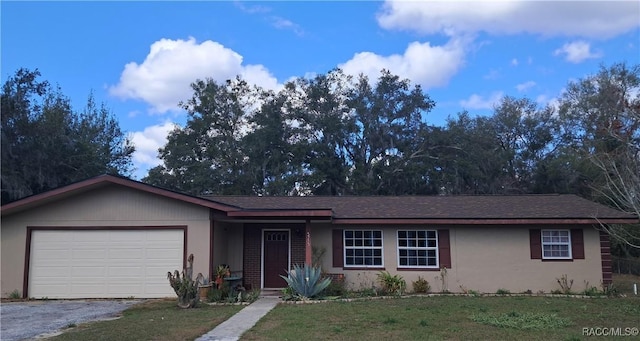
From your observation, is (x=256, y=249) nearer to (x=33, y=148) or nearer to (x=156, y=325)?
(x=156, y=325)

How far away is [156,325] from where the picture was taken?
1016 cm

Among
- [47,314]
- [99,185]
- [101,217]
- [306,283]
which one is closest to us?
[47,314]


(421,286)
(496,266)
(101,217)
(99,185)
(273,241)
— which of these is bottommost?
(421,286)

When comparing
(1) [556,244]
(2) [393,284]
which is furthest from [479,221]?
(2) [393,284]

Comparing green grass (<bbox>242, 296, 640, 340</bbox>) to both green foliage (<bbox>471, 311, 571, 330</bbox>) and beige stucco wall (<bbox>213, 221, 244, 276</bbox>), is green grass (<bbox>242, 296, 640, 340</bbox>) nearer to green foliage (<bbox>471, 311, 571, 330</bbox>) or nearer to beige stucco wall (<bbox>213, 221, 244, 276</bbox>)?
green foliage (<bbox>471, 311, 571, 330</bbox>)

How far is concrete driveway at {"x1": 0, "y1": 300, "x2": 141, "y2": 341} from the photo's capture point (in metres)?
9.83

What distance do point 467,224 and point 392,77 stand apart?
22.1 m

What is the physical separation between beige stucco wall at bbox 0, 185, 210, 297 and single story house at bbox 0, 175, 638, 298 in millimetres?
30

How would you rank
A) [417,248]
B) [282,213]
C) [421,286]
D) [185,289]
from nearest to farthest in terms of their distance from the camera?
[185,289] → [282,213] → [421,286] → [417,248]

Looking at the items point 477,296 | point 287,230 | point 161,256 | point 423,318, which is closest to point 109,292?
point 161,256

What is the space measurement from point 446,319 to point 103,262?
33.9 feet

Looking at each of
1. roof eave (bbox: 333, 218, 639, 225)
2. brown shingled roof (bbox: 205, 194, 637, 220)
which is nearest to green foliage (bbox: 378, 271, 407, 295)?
roof eave (bbox: 333, 218, 639, 225)

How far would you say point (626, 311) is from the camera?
11.7m

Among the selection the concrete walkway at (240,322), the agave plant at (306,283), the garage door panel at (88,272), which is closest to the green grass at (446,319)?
the concrete walkway at (240,322)
